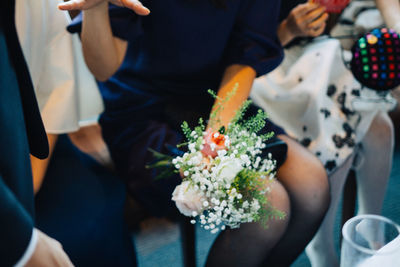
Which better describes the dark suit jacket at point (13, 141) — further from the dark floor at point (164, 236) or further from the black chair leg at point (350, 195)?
the black chair leg at point (350, 195)

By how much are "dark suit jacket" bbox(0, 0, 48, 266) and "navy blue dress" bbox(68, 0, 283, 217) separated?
14.4 inches

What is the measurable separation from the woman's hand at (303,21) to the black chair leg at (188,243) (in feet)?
2.31

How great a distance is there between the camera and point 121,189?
1108 millimetres

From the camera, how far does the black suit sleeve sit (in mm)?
513

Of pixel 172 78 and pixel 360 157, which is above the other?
pixel 172 78

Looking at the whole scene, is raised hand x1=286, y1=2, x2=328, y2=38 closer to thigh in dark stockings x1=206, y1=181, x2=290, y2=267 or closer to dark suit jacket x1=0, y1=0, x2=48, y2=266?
thigh in dark stockings x1=206, y1=181, x2=290, y2=267

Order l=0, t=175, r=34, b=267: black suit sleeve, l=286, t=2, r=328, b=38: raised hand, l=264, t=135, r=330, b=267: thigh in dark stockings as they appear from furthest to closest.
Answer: l=286, t=2, r=328, b=38: raised hand, l=264, t=135, r=330, b=267: thigh in dark stockings, l=0, t=175, r=34, b=267: black suit sleeve

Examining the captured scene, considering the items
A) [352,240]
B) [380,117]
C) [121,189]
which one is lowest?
[121,189]

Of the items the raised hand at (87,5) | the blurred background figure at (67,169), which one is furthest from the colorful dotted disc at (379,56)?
the blurred background figure at (67,169)

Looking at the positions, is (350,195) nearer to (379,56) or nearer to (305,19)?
(379,56)

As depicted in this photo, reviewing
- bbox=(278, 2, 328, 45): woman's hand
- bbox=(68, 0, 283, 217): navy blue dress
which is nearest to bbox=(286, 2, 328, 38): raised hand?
bbox=(278, 2, 328, 45): woman's hand

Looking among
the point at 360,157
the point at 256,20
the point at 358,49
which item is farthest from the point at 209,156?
the point at 360,157

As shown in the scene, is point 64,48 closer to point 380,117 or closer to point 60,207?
point 60,207

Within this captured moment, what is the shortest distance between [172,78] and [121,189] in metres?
0.37
